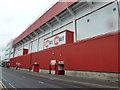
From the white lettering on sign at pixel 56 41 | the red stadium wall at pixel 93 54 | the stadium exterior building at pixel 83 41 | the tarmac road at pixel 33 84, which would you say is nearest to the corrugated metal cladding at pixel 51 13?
the stadium exterior building at pixel 83 41

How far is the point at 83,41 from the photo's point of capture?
17156 millimetres

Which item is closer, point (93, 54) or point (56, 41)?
point (93, 54)

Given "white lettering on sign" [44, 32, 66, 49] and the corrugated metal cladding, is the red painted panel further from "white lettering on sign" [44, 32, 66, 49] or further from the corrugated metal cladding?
the corrugated metal cladding

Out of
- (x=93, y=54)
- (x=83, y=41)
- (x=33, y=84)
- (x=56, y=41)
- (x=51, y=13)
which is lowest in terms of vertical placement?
(x=33, y=84)

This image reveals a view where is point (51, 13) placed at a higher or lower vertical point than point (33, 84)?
higher

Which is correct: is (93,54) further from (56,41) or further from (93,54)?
(56,41)

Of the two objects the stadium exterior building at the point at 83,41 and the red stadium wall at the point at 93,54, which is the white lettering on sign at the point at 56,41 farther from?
the red stadium wall at the point at 93,54

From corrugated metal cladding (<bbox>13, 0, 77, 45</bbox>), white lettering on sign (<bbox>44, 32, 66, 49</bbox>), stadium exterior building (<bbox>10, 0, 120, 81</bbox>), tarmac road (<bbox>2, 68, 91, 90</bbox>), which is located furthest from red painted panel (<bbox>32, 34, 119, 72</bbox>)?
corrugated metal cladding (<bbox>13, 0, 77, 45</bbox>)

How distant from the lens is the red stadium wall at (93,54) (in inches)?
514

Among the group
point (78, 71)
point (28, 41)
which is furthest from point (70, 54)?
point (28, 41)

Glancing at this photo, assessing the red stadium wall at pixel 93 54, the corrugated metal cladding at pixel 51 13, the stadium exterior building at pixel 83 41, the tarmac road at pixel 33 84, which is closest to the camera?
the tarmac road at pixel 33 84

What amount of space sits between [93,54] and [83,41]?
289 cm

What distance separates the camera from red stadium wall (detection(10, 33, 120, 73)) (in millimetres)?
13054

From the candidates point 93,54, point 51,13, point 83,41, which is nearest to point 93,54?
point 93,54
